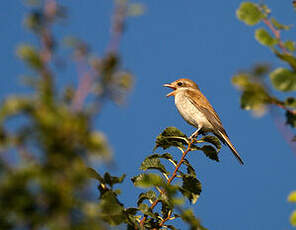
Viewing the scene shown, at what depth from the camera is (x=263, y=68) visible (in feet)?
5.93

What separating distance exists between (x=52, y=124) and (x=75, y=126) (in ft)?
0.23

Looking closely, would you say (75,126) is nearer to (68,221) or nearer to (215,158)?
(68,221)

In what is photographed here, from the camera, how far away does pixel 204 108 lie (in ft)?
34.5

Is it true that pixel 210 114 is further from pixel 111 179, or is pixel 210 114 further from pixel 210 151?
pixel 111 179

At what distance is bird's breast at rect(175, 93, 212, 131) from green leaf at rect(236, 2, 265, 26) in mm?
7827

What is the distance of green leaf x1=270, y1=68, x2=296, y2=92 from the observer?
1.99 m

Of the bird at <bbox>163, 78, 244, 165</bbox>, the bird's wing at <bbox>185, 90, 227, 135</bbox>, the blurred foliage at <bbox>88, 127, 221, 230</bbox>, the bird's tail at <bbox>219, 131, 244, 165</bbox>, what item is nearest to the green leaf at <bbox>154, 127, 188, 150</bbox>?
the blurred foliage at <bbox>88, 127, 221, 230</bbox>

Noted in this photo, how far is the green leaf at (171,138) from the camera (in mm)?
4105

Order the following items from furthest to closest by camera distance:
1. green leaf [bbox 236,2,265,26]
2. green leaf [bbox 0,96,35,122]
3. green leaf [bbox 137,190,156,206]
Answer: green leaf [bbox 137,190,156,206] → green leaf [bbox 236,2,265,26] → green leaf [bbox 0,96,35,122]

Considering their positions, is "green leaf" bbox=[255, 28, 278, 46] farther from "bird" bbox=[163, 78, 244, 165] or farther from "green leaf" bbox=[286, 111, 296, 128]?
"bird" bbox=[163, 78, 244, 165]

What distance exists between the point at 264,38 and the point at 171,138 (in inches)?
93.9

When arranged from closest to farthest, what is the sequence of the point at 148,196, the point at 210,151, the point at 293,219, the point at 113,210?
the point at 293,219 → the point at 113,210 → the point at 148,196 → the point at 210,151

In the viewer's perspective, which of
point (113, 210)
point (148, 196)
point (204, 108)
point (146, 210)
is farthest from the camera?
point (204, 108)

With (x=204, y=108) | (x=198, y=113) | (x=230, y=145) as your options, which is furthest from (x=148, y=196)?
(x=204, y=108)
